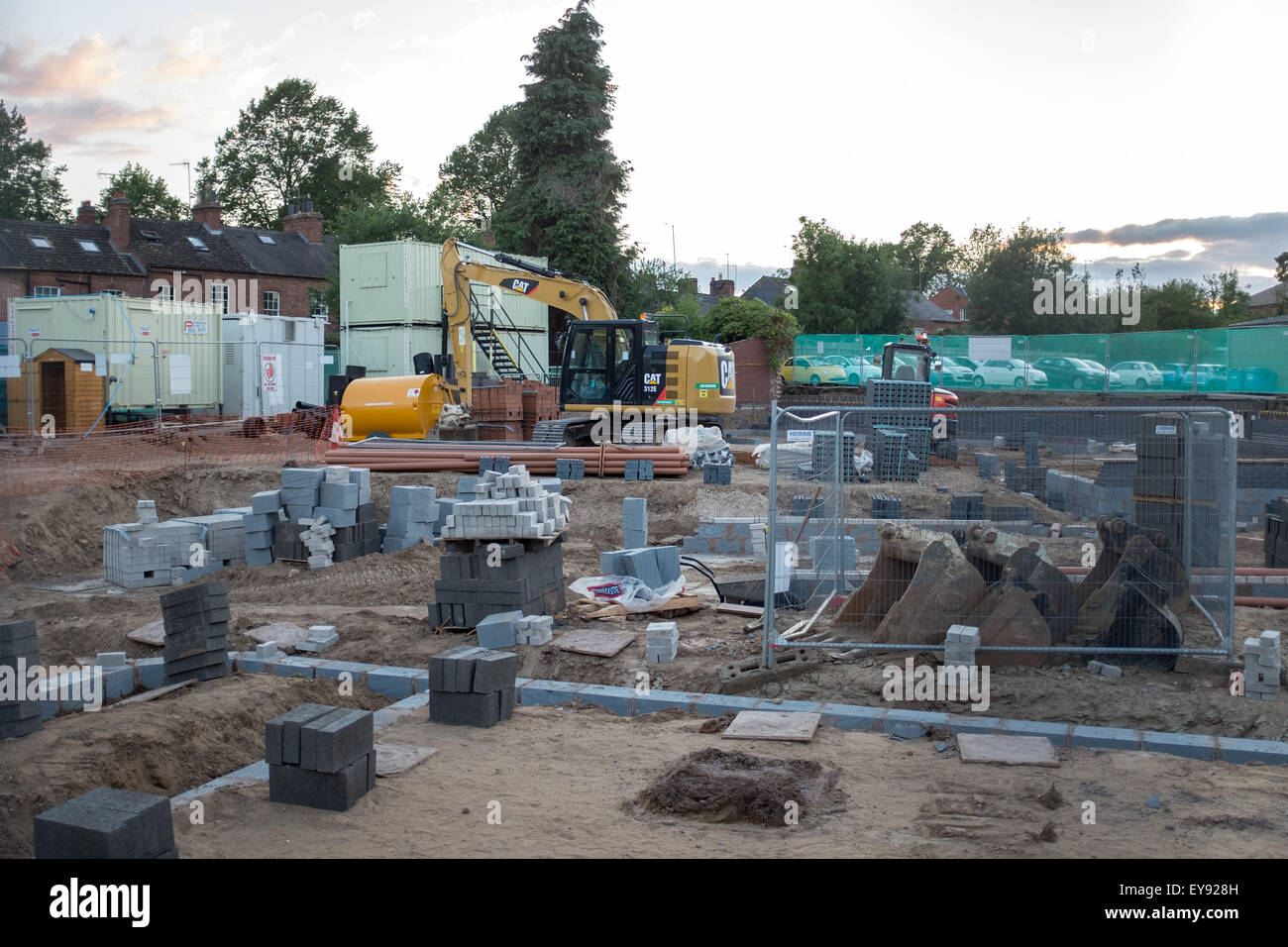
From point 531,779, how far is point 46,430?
21996 mm

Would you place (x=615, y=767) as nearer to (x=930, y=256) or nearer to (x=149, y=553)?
(x=149, y=553)

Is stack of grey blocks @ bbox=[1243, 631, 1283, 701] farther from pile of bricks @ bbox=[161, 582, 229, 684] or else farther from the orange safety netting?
the orange safety netting

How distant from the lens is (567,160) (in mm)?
38000

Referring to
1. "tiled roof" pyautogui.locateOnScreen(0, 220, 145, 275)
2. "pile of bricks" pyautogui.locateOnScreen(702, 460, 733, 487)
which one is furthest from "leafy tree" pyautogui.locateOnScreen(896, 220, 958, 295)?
"pile of bricks" pyautogui.locateOnScreen(702, 460, 733, 487)

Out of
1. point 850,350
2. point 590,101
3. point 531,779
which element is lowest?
point 531,779

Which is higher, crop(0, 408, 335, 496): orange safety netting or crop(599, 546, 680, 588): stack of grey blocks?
crop(0, 408, 335, 496): orange safety netting

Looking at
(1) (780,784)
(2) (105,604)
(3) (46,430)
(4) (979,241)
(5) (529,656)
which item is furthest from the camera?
(4) (979,241)

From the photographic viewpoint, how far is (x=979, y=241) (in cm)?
8519

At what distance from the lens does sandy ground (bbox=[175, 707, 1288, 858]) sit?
5.07 metres

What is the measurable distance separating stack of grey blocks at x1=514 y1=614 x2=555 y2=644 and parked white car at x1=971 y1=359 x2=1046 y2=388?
31800mm

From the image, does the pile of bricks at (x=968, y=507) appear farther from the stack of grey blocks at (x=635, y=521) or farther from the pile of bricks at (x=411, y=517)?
the pile of bricks at (x=411, y=517)

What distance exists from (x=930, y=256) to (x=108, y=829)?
305 ft
